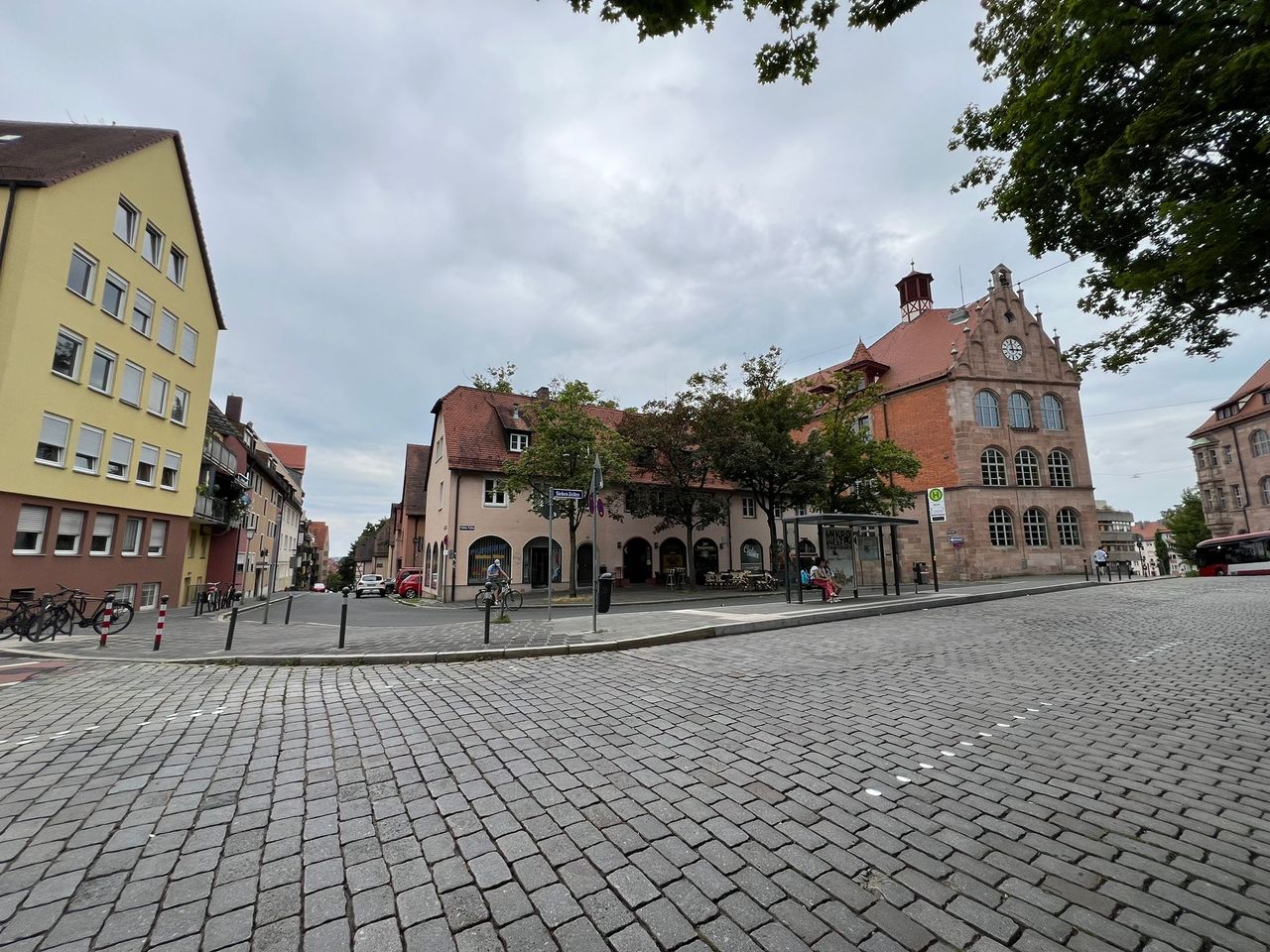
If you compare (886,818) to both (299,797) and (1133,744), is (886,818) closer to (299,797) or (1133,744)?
(1133,744)

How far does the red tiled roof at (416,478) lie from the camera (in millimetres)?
42306

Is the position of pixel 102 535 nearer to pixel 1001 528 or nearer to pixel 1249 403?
pixel 1001 528

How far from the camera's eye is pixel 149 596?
67.8 ft

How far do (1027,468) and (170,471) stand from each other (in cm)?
4593

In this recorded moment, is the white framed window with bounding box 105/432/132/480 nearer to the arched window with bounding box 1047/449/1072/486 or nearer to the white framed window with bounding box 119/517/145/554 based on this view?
the white framed window with bounding box 119/517/145/554

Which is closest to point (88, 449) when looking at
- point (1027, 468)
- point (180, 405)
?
point (180, 405)

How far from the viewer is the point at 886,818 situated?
123 inches

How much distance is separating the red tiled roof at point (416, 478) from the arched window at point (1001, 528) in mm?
37775

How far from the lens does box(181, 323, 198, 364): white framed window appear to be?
73.4 feet

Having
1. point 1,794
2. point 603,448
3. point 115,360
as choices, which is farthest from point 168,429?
point 1,794

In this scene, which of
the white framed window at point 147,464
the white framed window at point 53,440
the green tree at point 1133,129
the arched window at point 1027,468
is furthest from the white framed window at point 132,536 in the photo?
the arched window at point 1027,468

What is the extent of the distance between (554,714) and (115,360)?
22.1 m

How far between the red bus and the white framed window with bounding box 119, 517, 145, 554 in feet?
163

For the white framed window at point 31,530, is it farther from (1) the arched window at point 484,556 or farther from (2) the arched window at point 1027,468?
(2) the arched window at point 1027,468
